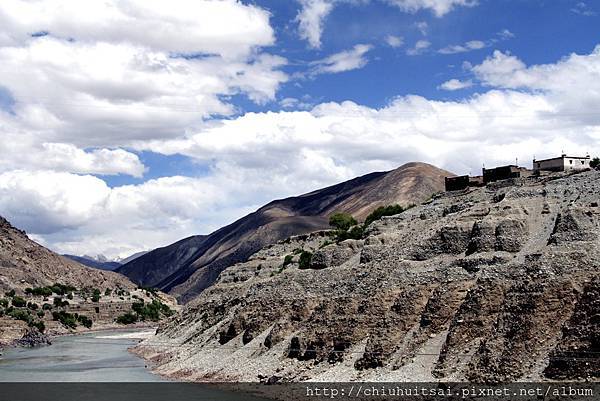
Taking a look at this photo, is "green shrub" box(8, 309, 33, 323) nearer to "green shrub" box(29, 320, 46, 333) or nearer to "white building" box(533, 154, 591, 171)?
"green shrub" box(29, 320, 46, 333)

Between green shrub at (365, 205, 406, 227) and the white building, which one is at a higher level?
the white building

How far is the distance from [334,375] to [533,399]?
1607cm

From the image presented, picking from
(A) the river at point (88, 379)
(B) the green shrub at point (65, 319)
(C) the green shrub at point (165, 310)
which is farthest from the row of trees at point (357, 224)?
(C) the green shrub at point (165, 310)

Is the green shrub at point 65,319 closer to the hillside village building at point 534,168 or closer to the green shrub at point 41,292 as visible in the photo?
the green shrub at point 41,292

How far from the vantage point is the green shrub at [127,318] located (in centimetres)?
16975

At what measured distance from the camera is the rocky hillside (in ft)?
135

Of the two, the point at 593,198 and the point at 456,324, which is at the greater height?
the point at 593,198

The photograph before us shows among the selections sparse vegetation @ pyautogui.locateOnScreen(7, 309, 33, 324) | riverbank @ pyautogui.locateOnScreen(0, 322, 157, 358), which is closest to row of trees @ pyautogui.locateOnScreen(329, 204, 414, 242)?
riverbank @ pyautogui.locateOnScreen(0, 322, 157, 358)

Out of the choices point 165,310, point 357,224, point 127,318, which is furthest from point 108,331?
point 357,224

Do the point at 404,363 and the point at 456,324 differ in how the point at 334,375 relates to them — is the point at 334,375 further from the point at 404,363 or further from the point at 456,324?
the point at 456,324

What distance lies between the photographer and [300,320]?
62000 mm

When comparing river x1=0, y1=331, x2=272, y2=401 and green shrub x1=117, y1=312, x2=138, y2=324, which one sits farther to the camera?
green shrub x1=117, y1=312, x2=138, y2=324

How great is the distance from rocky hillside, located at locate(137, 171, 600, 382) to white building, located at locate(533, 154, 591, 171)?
10580 mm

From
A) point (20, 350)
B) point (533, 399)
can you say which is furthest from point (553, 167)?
point (20, 350)
